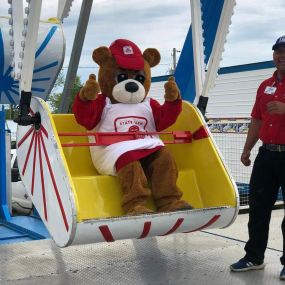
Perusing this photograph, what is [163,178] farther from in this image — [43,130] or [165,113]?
[43,130]

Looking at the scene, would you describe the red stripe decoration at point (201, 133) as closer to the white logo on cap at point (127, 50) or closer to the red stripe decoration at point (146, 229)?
the white logo on cap at point (127, 50)

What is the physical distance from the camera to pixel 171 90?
354cm

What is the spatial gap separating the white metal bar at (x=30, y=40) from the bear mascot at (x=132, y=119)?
1.22ft

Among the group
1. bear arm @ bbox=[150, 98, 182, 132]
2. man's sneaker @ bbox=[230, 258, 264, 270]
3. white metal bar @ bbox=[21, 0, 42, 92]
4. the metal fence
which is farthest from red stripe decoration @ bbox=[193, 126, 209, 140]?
the metal fence

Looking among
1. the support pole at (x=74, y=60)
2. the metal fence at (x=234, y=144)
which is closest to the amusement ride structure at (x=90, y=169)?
the support pole at (x=74, y=60)

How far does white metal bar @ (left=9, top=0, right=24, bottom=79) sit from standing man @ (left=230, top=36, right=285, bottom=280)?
159cm

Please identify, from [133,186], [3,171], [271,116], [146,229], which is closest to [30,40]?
[133,186]

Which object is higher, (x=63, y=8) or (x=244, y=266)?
(x=63, y=8)

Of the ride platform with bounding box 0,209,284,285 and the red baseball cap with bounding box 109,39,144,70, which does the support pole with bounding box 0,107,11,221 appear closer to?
the ride platform with bounding box 0,209,284,285

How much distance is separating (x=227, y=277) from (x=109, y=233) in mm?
980

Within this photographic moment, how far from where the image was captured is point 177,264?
3.71 meters

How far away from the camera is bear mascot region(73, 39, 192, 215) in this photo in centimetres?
332

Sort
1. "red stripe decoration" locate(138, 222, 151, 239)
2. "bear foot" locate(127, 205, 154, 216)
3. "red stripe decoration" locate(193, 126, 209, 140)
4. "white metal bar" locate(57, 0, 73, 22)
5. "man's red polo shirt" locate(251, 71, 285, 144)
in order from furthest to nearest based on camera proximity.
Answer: "white metal bar" locate(57, 0, 73, 22)
"red stripe decoration" locate(193, 126, 209, 140)
"man's red polo shirt" locate(251, 71, 285, 144)
"bear foot" locate(127, 205, 154, 216)
"red stripe decoration" locate(138, 222, 151, 239)

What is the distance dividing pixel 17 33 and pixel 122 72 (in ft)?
2.72
